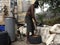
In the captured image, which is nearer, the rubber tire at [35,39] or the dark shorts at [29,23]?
the rubber tire at [35,39]

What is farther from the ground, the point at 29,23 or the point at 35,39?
the point at 29,23

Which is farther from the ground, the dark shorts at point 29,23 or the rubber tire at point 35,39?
the dark shorts at point 29,23

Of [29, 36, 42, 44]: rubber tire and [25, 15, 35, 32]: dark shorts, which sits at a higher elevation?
[25, 15, 35, 32]: dark shorts

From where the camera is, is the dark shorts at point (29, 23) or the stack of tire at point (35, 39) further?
the dark shorts at point (29, 23)

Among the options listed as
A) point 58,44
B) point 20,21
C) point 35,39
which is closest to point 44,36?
point 35,39

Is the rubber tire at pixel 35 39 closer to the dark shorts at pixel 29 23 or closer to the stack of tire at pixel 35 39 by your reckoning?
the stack of tire at pixel 35 39

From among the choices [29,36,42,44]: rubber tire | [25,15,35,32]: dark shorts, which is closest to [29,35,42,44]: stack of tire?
[29,36,42,44]: rubber tire

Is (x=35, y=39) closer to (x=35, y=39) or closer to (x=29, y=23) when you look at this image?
(x=35, y=39)

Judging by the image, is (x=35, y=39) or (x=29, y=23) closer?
(x=35, y=39)

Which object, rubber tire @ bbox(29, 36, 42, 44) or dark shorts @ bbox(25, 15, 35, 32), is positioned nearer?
rubber tire @ bbox(29, 36, 42, 44)

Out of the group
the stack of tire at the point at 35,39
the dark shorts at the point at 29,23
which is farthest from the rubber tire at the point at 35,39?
the dark shorts at the point at 29,23

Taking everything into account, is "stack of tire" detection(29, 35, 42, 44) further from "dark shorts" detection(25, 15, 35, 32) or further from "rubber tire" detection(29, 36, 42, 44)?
"dark shorts" detection(25, 15, 35, 32)

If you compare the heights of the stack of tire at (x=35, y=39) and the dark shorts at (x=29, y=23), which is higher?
the dark shorts at (x=29, y=23)

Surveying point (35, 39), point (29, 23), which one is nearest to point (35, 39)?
point (35, 39)
